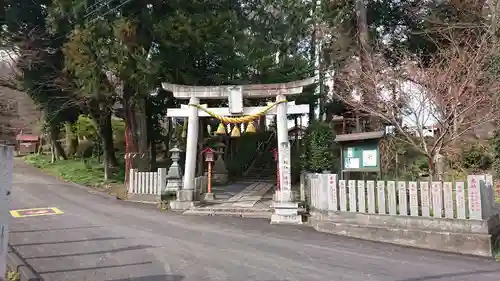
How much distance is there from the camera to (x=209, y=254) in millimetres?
6758

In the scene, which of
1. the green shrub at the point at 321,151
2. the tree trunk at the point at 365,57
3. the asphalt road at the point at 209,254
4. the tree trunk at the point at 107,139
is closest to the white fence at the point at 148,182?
the asphalt road at the point at 209,254

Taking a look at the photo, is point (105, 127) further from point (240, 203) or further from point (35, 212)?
point (240, 203)

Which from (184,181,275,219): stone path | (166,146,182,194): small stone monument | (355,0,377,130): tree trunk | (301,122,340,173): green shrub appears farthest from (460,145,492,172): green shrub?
(166,146,182,194): small stone monument

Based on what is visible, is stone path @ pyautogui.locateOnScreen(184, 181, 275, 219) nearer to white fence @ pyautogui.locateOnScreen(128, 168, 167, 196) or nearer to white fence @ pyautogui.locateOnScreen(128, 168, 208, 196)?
white fence @ pyautogui.locateOnScreen(128, 168, 208, 196)

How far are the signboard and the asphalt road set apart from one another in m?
2.19

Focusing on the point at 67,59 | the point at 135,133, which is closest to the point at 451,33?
the point at 135,133

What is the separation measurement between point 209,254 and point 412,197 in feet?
13.4

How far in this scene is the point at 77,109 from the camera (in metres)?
19.5

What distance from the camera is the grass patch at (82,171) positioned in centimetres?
1852

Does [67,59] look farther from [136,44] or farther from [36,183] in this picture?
[36,183]

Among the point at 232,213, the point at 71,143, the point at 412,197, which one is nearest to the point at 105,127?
the point at 71,143

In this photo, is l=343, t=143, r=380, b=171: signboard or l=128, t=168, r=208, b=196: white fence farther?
l=128, t=168, r=208, b=196: white fence

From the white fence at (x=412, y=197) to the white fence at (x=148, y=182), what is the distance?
20.9 feet

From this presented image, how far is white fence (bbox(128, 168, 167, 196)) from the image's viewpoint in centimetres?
1353
